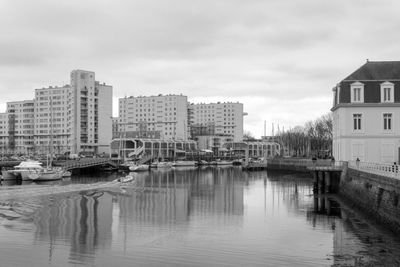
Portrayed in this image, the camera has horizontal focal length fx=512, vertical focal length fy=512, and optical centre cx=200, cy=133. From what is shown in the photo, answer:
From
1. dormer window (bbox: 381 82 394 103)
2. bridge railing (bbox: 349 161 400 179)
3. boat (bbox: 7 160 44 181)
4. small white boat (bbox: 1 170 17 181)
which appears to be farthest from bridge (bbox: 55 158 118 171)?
dormer window (bbox: 381 82 394 103)

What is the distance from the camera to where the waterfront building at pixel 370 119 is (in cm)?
5256

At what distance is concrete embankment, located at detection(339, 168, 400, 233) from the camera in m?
28.8

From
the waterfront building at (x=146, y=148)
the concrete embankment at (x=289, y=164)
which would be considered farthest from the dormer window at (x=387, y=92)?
the waterfront building at (x=146, y=148)

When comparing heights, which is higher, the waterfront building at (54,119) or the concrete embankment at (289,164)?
the waterfront building at (54,119)

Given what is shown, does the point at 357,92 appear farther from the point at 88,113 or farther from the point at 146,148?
the point at 88,113

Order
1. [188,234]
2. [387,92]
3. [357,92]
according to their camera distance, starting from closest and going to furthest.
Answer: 1. [188,234]
2. [387,92]
3. [357,92]

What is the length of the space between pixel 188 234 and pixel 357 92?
3084cm

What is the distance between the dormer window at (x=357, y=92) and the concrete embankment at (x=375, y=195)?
8.29 metres

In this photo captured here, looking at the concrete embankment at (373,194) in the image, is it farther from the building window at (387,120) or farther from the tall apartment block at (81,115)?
the tall apartment block at (81,115)

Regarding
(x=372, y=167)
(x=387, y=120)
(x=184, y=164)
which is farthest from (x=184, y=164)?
(x=372, y=167)

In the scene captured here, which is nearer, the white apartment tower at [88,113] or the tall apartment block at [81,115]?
the white apartment tower at [88,113]

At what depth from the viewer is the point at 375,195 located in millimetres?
34844

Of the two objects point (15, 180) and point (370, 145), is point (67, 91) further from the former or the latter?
point (370, 145)

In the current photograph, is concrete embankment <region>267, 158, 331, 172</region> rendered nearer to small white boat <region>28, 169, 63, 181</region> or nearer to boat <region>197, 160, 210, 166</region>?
boat <region>197, 160, 210, 166</region>
